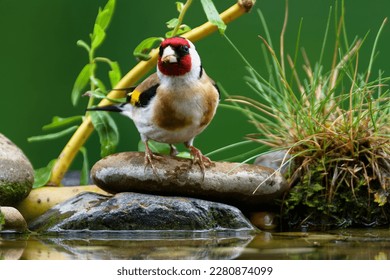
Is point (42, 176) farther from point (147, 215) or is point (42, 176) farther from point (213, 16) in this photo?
point (213, 16)

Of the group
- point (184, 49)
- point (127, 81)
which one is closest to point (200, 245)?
point (184, 49)

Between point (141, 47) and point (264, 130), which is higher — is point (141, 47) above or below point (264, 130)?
above

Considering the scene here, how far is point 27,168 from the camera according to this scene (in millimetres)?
4348

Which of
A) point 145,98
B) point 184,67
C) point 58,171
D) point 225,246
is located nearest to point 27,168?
point 58,171

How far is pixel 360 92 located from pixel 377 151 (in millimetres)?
368

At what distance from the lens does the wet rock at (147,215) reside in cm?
390

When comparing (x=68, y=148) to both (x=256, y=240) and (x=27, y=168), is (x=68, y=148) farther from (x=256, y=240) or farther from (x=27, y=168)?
(x=256, y=240)

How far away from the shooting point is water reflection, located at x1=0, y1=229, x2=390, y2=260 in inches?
124

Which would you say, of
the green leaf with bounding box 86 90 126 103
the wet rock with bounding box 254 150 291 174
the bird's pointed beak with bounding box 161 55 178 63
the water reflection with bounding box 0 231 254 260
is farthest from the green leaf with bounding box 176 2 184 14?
the water reflection with bounding box 0 231 254 260

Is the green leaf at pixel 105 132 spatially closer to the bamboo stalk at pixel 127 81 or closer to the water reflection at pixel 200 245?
the bamboo stalk at pixel 127 81

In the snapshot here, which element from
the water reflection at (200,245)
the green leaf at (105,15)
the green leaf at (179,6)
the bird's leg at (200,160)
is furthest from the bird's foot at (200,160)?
the green leaf at (105,15)

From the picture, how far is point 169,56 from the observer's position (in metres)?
3.71

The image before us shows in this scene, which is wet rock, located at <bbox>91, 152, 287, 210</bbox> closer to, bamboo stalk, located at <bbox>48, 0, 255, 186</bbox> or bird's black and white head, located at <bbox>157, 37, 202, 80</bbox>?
bird's black and white head, located at <bbox>157, 37, 202, 80</bbox>

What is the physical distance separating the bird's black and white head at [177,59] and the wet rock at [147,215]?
690mm
